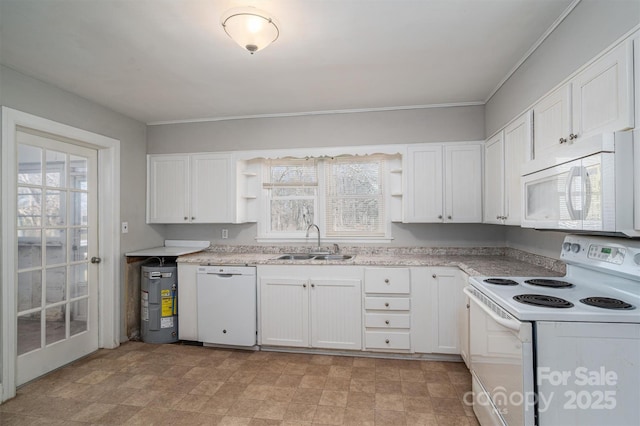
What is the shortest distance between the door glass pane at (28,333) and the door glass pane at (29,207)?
2.47 feet

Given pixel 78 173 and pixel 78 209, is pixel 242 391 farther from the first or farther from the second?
pixel 78 173

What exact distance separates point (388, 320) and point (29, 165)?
3344 millimetres

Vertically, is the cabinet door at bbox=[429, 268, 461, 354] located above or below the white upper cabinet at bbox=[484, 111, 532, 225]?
below

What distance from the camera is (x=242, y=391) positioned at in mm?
2412

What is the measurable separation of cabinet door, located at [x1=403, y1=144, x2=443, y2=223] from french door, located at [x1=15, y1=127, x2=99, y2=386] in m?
3.22

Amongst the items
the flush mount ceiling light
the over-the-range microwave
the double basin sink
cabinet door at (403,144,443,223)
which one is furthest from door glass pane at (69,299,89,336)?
the over-the-range microwave

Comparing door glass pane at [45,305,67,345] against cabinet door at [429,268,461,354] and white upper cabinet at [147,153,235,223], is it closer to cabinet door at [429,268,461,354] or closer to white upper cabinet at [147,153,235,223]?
white upper cabinet at [147,153,235,223]

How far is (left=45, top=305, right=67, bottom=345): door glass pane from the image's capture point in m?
2.72

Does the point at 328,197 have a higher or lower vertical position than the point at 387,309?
higher

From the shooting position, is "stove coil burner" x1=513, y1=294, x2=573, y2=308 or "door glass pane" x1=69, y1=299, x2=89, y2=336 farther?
"door glass pane" x1=69, y1=299, x2=89, y2=336

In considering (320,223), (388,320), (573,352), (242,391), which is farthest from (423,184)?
(242,391)

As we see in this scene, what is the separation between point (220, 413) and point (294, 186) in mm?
2367

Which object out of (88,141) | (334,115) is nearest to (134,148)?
(88,141)

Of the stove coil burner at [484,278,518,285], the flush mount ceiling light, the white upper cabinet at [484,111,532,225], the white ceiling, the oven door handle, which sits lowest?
the oven door handle
